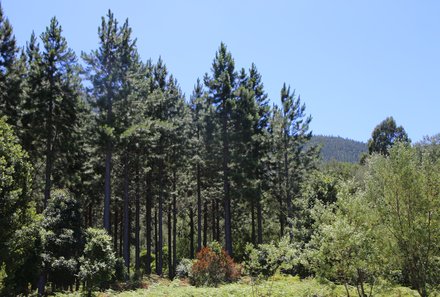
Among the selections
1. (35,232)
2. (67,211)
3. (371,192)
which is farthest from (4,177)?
(371,192)

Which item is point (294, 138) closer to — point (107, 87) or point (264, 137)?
point (264, 137)

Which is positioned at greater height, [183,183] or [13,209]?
[183,183]

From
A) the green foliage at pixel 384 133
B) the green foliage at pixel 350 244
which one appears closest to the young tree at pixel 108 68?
the green foliage at pixel 350 244

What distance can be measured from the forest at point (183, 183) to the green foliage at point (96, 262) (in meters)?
0.06

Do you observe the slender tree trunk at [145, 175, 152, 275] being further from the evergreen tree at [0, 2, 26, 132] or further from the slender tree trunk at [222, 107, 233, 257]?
the evergreen tree at [0, 2, 26, 132]

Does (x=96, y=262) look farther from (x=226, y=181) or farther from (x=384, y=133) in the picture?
(x=384, y=133)

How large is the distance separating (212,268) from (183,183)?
619 inches

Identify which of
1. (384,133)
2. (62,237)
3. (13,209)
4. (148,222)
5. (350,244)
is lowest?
(350,244)

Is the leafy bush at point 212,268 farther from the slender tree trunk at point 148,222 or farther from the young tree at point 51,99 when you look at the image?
the young tree at point 51,99

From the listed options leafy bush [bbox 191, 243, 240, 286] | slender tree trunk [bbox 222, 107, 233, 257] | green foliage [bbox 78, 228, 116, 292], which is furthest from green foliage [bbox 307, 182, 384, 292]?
slender tree trunk [bbox 222, 107, 233, 257]

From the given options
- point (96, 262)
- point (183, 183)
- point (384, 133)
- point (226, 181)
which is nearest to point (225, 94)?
point (226, 181)

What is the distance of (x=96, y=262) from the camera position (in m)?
15.5

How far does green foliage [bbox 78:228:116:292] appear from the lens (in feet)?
49.7

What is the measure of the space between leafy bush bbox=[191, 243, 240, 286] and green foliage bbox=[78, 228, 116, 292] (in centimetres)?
572
